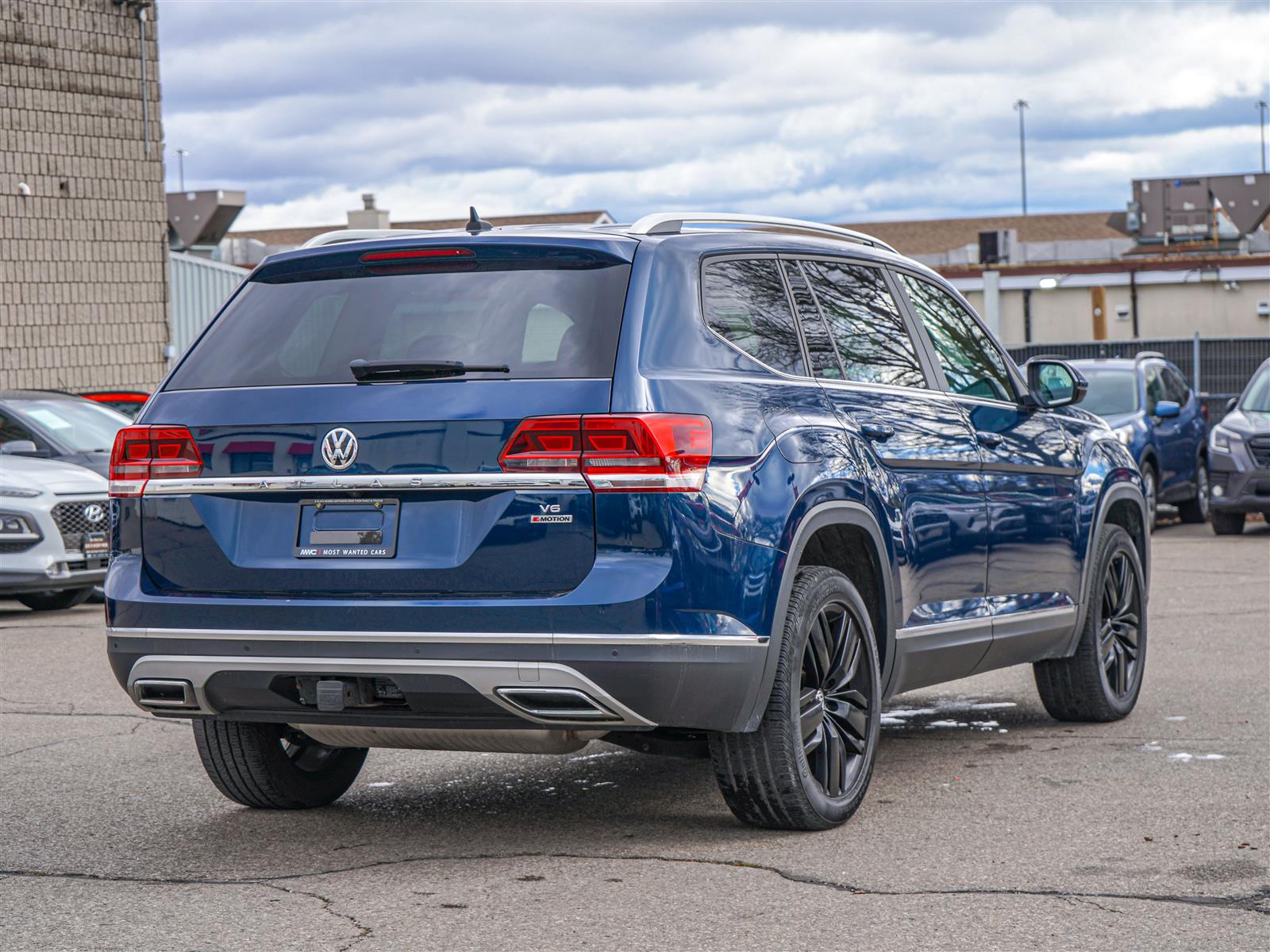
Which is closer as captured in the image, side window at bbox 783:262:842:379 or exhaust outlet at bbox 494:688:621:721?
exhaust outlet at bbox 494:688:621:721

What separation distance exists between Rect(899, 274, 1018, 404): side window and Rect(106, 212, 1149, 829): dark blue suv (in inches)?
31.7

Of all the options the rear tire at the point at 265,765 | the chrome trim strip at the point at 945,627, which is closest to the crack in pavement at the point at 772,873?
the rear tire at the point at 265,765

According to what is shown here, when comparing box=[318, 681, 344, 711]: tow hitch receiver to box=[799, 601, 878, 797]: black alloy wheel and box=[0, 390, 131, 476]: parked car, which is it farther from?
box=[0, 390, 131, 476]: parked car

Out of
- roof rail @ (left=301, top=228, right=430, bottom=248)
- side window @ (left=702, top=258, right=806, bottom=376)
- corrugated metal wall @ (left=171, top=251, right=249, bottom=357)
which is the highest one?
corrugated metal wall @ (left=171, top=251, right=249, bottom=357)

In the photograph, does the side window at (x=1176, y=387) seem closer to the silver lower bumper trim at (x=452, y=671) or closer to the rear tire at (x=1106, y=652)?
the rear tire at (x=1106, y=652)

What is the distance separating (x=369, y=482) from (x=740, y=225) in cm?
178

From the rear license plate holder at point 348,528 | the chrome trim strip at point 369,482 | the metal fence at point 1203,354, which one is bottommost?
the rear license plate holder at point 348,528

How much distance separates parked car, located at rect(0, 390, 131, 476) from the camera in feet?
45.8

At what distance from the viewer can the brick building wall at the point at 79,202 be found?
77.3 ft

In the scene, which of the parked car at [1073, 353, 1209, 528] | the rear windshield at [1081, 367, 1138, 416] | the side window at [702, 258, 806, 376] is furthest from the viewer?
the rear windshield at [1081, 367, 1138, 416]

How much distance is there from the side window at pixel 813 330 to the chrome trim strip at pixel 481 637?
1.18 m

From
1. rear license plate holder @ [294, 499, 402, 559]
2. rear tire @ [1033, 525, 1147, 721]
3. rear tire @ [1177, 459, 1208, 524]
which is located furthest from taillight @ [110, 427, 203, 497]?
rear tire @ [1177, 459, 1208, 524]

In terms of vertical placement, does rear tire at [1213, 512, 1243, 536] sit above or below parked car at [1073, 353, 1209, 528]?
below

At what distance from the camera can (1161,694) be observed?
884 centimetres
